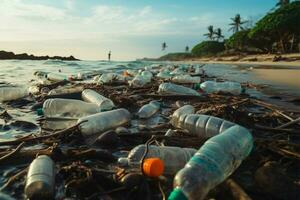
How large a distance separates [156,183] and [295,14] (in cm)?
4730

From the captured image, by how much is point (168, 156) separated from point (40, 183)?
1002mm

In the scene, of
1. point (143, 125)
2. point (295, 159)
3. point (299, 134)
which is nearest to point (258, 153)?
point (295, 159)

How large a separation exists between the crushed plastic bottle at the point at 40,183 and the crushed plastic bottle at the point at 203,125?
174 centimetres

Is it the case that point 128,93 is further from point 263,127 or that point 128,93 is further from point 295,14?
point 295,14

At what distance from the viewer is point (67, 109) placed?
18.4 feet

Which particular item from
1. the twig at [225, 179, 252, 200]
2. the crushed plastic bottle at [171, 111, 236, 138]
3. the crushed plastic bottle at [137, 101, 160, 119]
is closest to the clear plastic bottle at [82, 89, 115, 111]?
the crushed plastic bottle at [137, 101, 160, 119]

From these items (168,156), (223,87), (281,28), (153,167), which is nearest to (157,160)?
(153,167)

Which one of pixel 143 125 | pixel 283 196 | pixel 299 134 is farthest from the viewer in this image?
pixel 143 125

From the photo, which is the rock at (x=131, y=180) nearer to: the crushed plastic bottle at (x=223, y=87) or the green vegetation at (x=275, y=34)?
the crushed plastic bottle at (x=223, y=87)

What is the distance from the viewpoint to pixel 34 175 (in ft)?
8.25

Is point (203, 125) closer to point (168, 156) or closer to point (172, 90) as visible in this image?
point (168, 156)

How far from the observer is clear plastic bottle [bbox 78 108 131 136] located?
409 centimetres

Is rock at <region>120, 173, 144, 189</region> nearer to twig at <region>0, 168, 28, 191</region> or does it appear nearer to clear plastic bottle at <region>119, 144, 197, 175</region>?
clear plastic bottle at <region>119, 144, 197, 175</region>

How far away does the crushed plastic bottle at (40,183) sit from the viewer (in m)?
2.36
